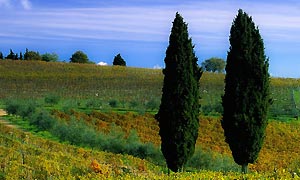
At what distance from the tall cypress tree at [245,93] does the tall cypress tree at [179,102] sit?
5.66 feet

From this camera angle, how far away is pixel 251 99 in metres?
26.0

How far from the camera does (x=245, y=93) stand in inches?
1023

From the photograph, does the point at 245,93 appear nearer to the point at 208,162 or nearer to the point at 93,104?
the point at 208,162

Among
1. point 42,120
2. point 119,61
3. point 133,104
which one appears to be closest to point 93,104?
point 133,104

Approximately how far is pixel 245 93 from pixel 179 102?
3.11 m

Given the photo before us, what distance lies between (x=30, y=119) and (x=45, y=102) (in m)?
11.6

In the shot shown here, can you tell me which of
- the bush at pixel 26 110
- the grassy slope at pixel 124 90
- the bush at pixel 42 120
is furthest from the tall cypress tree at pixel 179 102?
the bush at pixel 26 110

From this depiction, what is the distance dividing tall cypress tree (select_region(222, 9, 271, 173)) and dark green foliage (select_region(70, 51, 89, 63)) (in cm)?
7034

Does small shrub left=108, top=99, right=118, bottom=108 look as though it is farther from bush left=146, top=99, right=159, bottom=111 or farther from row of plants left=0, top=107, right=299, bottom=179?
row of plants left=0, top=107, right=299, bottom=179

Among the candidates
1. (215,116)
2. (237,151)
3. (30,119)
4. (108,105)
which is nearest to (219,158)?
(237,151)

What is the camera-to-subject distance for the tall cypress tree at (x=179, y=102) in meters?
25.0

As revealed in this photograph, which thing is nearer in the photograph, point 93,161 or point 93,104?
point 93,161

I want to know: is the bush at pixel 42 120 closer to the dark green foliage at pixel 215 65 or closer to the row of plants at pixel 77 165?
the row of plants at pixel 77 165

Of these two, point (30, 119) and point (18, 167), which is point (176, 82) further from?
point (30, 119)
